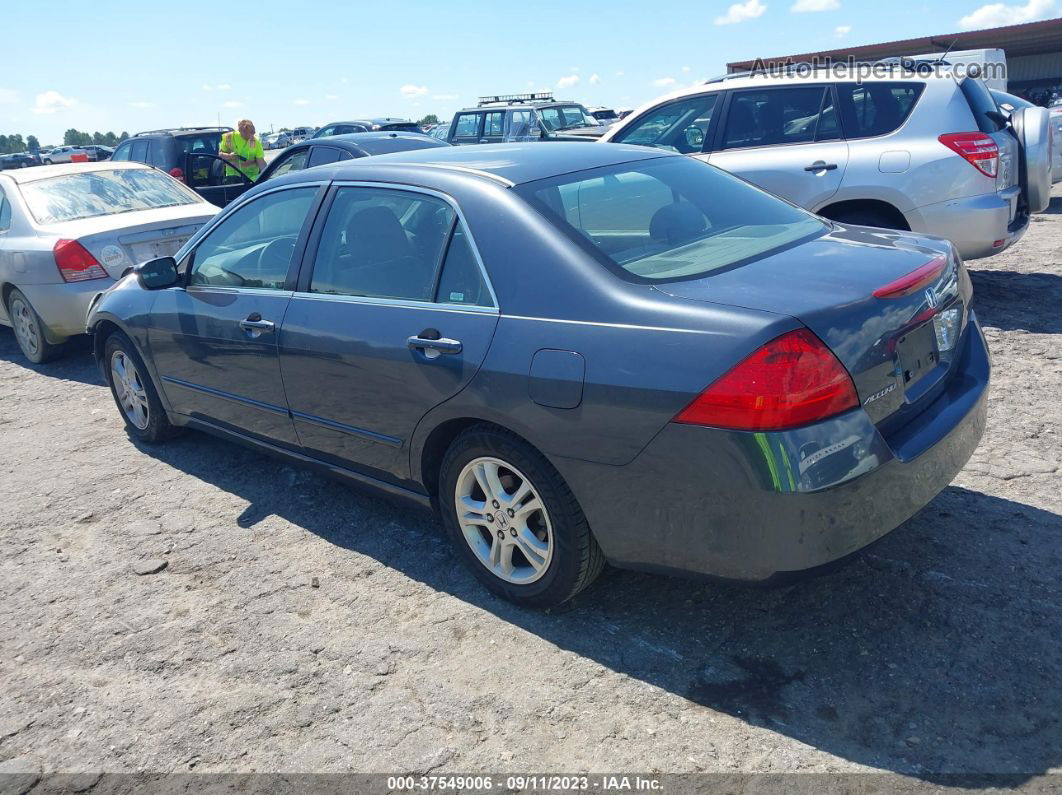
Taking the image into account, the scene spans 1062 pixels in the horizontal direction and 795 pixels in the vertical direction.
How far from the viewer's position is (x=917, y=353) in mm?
2939

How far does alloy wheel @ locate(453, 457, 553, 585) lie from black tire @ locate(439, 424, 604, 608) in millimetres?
17

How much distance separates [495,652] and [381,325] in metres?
1.32

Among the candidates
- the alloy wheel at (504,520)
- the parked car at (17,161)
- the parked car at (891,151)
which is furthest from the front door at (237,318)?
the parked car at (17,161)

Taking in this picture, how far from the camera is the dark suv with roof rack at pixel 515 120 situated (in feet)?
56.2

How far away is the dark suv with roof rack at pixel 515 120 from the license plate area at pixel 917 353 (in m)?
14.0

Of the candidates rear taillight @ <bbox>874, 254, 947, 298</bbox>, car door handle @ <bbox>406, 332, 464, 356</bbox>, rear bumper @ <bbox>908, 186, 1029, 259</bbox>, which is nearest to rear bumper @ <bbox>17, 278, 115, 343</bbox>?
car door handle @ <bbox>406, 332, 464, 356</bbox>

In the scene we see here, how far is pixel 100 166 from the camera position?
801cm

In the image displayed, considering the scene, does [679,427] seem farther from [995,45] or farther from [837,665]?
[995,45]

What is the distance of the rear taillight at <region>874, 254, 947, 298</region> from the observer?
280cm

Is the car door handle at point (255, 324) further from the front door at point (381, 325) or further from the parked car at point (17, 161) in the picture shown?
the parked car at point (17, 161)

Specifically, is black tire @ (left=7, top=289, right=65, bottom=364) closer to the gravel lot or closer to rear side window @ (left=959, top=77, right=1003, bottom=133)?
the gravel lot

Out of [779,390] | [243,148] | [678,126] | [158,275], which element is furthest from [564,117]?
[779,390]

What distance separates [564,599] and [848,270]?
58.9 inches

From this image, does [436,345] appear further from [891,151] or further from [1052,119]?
[1052,119]
